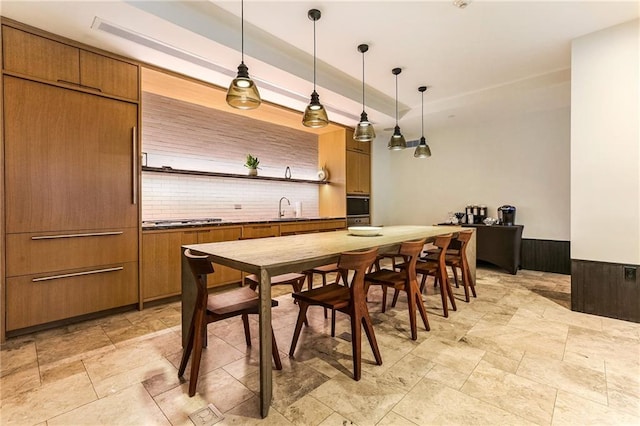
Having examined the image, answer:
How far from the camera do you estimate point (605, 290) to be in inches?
116

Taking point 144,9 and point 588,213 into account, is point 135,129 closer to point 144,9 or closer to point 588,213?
point 144,9

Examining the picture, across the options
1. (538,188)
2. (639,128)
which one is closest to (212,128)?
(639,128)

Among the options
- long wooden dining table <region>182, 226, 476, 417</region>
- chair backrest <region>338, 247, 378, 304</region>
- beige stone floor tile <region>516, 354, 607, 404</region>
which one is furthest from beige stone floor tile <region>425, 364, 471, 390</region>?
long wooden dining table <region>182, 226, 476, 417</region>

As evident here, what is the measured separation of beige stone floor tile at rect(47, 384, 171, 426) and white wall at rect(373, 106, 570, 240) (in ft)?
17.9

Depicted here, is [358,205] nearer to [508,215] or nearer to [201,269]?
[508,215]

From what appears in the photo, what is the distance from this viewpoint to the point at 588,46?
300 centimetres

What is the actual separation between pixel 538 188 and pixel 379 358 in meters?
4.81

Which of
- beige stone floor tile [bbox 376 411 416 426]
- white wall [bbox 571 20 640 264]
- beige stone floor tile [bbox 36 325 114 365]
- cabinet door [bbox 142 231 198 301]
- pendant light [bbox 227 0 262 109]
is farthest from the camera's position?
cabinet door [bbox 142 231 198 301]

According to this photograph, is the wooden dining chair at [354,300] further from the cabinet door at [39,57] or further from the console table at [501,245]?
the console table at [501,245]

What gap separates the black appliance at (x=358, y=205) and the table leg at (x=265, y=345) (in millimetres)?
4282

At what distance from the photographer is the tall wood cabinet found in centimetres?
247

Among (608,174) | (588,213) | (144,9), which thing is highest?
(144,9)

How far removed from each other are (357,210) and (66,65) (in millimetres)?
4720

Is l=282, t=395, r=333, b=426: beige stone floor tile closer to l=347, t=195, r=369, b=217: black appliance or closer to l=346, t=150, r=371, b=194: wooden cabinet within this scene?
l=347, t=195, r=369, b=217: black appliance
